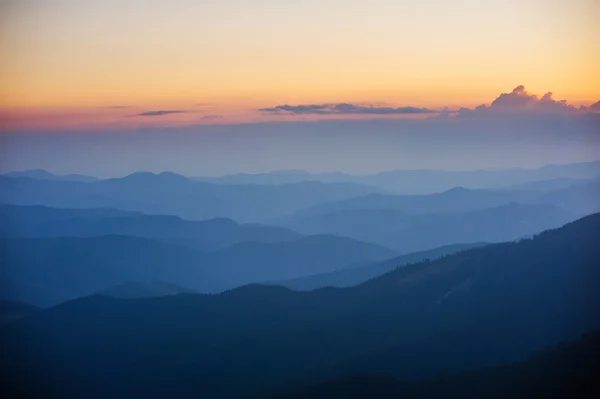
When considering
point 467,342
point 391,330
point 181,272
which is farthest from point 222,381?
point 181,272

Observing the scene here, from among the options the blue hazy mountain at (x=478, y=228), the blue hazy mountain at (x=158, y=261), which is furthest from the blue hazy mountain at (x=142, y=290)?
the blue hazy mountain at (x=478, y=228)

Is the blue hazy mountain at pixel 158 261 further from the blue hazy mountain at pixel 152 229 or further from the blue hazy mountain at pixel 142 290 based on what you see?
the blue hazy mountain at pixel 142 290

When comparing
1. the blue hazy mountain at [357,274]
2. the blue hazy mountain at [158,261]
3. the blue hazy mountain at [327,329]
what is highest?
the blue hazy mountain at [327,329]

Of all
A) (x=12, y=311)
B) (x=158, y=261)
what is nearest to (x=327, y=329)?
(x=12, y=311)

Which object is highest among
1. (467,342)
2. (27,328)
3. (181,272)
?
(467,342)

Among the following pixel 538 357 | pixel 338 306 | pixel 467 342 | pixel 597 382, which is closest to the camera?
pixel 597 382

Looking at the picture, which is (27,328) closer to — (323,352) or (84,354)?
(84,354)

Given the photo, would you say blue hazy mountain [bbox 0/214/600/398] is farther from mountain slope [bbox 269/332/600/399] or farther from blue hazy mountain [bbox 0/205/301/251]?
blue hazy mountain [bbox 0/205/301/251]

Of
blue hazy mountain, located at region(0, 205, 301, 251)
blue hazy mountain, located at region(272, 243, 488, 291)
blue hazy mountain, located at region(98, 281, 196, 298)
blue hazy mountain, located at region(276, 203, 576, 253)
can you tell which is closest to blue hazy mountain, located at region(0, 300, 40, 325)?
blue hazy mountain, located at region(98, 281, 196, 298)
